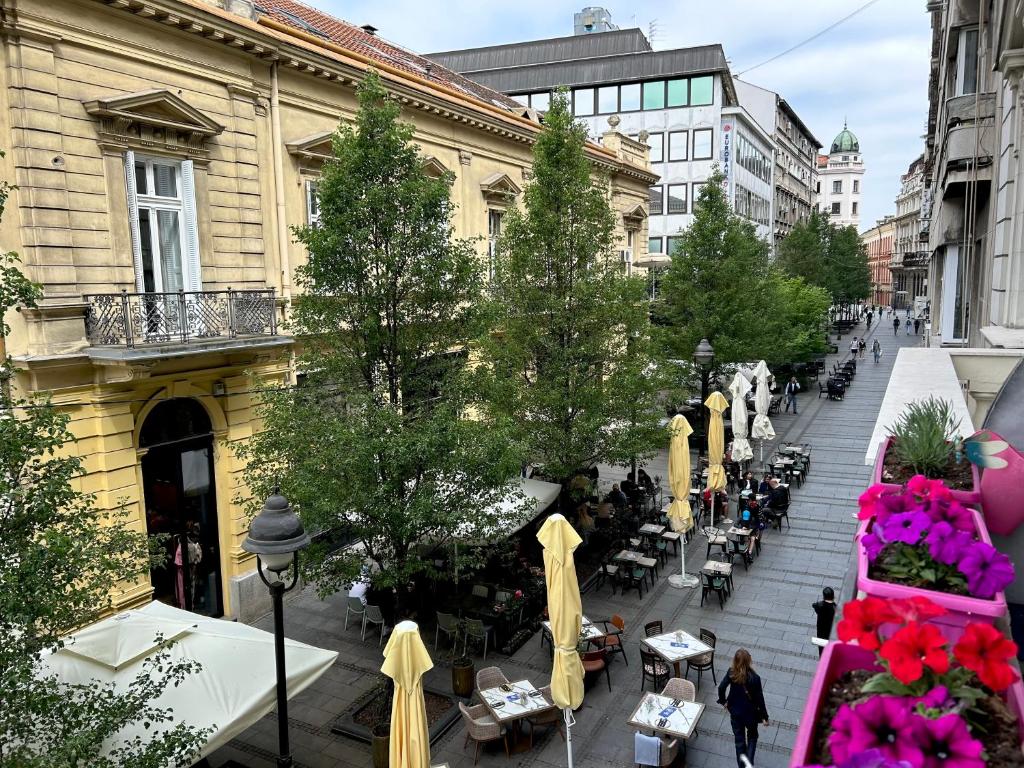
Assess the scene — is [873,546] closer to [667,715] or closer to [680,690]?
[667,715]

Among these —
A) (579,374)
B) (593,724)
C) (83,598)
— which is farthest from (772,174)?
(83,598)

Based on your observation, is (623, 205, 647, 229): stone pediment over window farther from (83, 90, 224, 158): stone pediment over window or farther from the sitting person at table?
(83, 90, 224, 158): stone pediment over window

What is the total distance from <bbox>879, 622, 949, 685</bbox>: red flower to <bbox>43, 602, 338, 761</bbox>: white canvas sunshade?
7602mm

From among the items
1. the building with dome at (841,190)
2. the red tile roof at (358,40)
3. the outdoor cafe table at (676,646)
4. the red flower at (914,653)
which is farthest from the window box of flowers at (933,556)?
the building with dome at (841,190)

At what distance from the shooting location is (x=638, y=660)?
13.0m

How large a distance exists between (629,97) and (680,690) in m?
43.9

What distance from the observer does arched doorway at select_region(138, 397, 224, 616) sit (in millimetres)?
13992

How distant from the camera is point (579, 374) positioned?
53.0ft

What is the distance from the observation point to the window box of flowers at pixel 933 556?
333 centimetres

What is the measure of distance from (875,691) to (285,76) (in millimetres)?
16921

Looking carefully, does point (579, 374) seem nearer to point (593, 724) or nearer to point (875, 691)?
point (593, 724)

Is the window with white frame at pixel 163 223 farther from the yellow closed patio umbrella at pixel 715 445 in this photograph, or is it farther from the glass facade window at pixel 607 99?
the glass facade window at pixel 607 99

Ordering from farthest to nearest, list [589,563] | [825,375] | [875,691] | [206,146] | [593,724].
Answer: [825,375]
[589,563]
[206,146]
[593,724]
[875,691]

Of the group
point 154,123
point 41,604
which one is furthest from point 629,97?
point 41,604
